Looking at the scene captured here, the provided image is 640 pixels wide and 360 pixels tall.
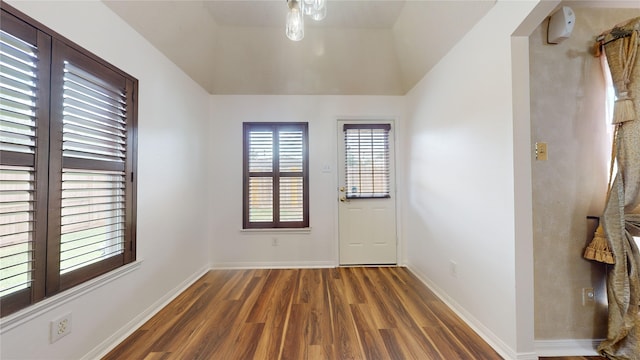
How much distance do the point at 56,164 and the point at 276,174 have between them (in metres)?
2.29

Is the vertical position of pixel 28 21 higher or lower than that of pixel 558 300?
higher

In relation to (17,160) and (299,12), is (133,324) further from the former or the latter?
(299,12)

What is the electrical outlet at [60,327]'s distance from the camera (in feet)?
4.47

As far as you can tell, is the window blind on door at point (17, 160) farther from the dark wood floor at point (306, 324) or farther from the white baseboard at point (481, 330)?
the white baseboard at point (481, 330)

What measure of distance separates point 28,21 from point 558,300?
11.9 feet

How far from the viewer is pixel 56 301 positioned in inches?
54.0

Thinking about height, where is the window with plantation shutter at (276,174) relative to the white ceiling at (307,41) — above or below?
below

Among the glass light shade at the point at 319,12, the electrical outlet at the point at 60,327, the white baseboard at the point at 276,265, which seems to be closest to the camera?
the electrical outlet at the point at 60,327

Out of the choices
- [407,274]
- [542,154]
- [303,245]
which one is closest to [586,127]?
[542,154]

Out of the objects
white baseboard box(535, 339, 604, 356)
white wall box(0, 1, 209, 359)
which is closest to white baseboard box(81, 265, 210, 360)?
white wall box(0, 1, 209, 359)

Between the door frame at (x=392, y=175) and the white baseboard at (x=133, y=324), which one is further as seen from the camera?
the door frame at (x=392, y=175)

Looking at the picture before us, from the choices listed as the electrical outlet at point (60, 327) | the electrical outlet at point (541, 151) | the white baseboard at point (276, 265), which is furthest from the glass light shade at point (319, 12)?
the white baseboard at point (276, 265)

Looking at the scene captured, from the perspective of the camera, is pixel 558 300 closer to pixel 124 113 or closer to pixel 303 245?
pixel 303 245

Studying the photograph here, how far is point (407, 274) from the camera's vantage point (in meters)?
3.12
